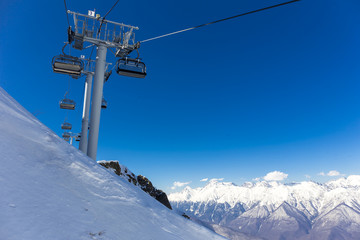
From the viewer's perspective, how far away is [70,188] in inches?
190

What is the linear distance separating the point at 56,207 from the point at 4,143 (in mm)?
A: 2000

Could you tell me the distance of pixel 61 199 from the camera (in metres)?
4.33

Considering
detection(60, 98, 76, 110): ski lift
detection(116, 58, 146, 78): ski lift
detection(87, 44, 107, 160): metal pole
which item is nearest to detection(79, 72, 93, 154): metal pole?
detection(60, 98, 76, 110): ski lift

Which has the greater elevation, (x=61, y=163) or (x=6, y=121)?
(x=6, y=121)

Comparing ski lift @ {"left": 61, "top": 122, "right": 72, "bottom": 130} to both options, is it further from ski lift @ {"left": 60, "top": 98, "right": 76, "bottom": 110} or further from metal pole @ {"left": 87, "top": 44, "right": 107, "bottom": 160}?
metal pole @ {"left": 87, "top": 44, "right": 107, "bottom": 160}

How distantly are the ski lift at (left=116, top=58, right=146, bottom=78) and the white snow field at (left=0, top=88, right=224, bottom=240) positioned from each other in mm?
8056

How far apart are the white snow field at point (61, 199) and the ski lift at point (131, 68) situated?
26.4 ft

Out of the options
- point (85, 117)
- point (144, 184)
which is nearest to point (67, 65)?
point (85, 117)

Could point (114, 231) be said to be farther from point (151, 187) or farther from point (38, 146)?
point (151, 187)

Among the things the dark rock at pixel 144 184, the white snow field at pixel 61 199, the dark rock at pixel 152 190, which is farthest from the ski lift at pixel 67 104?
the white snow field at pixel 61 199

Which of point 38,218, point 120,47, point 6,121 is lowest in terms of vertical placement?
point 38,218

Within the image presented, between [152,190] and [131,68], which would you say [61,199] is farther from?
Result: [152,190]

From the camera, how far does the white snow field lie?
3547 mm

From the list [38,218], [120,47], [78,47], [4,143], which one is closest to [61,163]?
[4,143]
